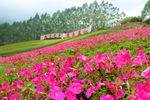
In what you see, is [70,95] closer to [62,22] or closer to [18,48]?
[18,48]

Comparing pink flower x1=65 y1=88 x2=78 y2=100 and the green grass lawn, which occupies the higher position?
pink flower x1=65 y1=88 x2=78 y2=100

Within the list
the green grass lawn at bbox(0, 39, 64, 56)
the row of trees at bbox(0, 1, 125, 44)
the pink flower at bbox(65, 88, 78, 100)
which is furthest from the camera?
the row of trees at bbox(0, 1, 125, 44)

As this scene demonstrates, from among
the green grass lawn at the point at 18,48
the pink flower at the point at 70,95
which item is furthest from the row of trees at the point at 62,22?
the pink flower at the point at 70,95

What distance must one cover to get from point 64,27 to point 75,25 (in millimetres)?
5679

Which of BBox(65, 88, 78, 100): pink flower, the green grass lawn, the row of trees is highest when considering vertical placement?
the row of trees

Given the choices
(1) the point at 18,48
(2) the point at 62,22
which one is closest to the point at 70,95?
(1) the point at 18,48

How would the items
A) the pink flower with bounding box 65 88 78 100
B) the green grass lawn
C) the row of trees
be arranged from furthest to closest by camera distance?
the row of trees → the green grass lawn → the pink flower with bounding box 65 88 78 100

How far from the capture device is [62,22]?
56.0m

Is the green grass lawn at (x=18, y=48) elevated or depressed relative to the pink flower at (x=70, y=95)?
depressed

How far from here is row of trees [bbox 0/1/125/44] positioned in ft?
157

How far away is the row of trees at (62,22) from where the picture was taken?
47.8 meters

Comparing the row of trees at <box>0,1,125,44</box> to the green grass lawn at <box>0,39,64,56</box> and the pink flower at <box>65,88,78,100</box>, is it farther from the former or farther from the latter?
the pink flower at <box>65,88,78,100</box>

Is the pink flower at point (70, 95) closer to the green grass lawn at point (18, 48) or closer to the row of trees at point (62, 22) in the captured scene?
the green grass lawn at point (18, 48)

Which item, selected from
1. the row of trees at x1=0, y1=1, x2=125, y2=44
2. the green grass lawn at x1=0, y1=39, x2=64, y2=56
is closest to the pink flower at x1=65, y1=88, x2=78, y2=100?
the green grass lawn at x1=0, y1=39, x2=64, y2=56
